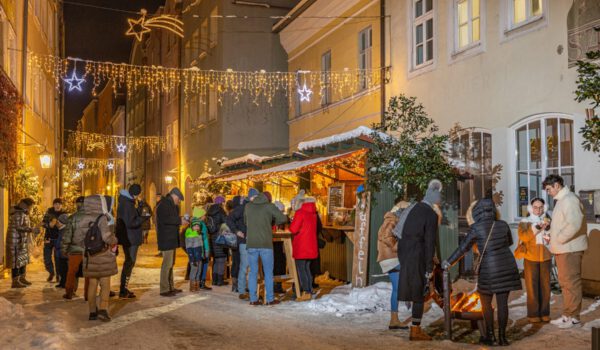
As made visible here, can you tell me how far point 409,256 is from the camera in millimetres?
7926

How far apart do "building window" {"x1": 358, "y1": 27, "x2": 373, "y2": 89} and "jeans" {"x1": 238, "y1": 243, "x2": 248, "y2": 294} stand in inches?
329

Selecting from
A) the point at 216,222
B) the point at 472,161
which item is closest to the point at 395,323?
the point at 216,222

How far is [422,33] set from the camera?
51.8 feet

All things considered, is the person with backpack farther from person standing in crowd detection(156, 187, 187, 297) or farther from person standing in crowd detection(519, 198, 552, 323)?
person standing in crowd detection(519, 198, 552, 323)

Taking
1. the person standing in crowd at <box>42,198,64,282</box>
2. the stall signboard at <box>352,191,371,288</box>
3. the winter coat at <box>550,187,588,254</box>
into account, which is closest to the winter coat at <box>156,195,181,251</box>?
the person standing in crowd at <box>42,198,64,282</box>

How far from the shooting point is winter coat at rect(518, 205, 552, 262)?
8.91 meters

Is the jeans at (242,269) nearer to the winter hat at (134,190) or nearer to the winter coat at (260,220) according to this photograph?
the winter coat at (260,220)

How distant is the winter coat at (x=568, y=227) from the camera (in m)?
8.32

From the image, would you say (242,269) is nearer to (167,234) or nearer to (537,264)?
(167,234)

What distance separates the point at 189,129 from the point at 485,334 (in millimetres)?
25961

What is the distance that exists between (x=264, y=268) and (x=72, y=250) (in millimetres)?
3285

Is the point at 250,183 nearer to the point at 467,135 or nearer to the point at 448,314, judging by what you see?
the point at 467,135

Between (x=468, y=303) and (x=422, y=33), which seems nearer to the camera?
(x=468, y=303)

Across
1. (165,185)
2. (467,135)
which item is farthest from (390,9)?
(165,185)
